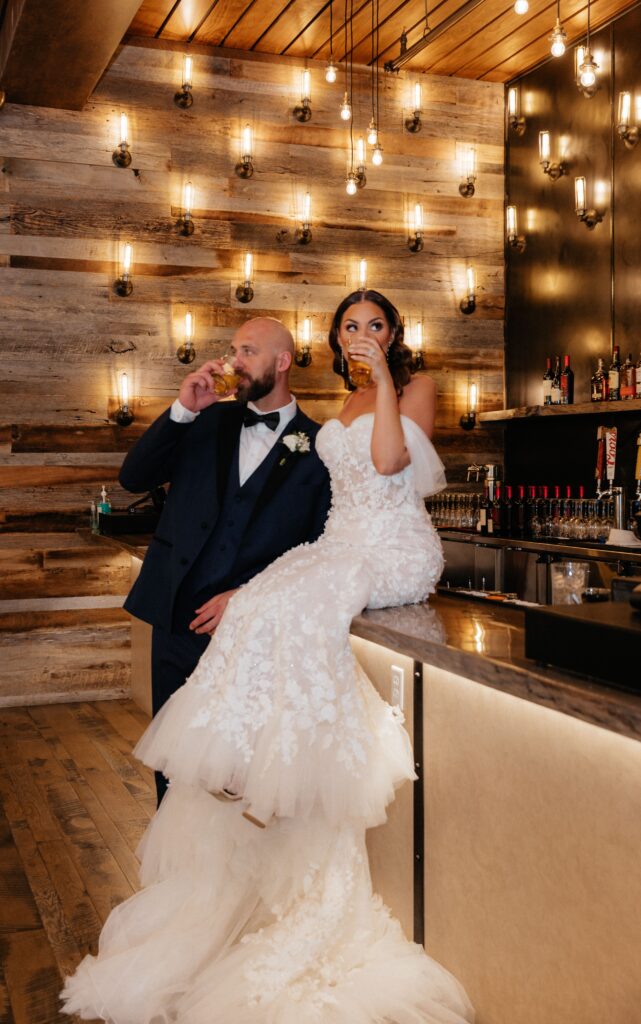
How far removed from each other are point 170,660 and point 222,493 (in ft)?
1.91

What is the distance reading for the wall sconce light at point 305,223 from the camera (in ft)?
21.1

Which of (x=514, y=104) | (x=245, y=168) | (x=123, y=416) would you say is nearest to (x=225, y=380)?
(x=123, y=416)

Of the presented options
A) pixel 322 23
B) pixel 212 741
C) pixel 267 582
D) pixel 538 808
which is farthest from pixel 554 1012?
pixel 322 23

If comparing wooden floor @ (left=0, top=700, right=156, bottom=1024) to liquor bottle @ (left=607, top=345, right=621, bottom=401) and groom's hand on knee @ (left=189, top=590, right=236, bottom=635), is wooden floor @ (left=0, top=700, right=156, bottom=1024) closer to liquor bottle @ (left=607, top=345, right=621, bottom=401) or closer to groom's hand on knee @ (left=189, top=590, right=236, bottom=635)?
groom's hand on knee @ (left=189, top=590, right=236, bottom=635)

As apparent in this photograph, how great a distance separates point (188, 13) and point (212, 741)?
4.80 m

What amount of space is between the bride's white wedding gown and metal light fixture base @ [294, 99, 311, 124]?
170 inches

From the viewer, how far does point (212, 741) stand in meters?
2.46

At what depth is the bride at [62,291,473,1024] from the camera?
2.38 m

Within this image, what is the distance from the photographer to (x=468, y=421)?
6.88m

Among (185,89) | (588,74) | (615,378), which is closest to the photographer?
(588,74)

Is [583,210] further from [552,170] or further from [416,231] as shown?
[416,231]

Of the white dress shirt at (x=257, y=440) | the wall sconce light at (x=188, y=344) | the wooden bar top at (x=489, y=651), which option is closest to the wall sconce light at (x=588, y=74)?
the white dress shirt at (x=257, y=440)

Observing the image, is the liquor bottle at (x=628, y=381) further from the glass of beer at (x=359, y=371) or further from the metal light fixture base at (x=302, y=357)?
the glass of beer at (x=359, y=371)

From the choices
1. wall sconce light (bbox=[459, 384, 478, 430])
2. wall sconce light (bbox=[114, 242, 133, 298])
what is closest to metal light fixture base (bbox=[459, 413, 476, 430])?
wall sconce light (bbox=[459, 384, 478, 430])
